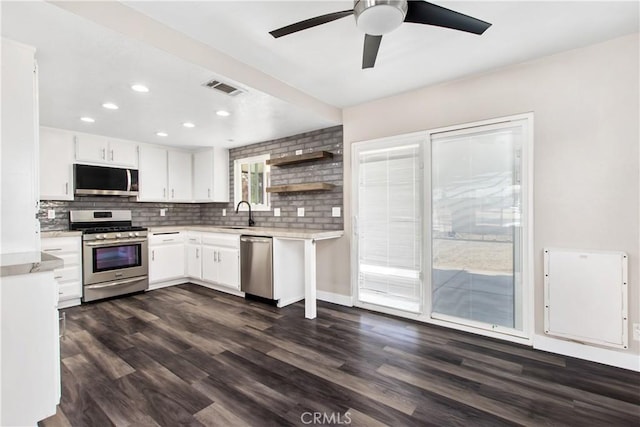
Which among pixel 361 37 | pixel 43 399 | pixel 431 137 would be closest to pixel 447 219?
pixel 431 137


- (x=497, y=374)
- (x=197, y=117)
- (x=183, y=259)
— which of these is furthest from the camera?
(x=183, y=259)

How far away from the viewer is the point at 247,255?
384 centimetres

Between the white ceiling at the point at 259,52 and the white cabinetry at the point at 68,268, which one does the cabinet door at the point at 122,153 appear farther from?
the white cabinetry at the point at 68,268

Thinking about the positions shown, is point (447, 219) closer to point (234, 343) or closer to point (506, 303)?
point (506, 303)

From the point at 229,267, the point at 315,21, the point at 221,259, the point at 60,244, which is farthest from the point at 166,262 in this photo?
the point at 315,21

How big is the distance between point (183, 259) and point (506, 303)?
431 centimetres

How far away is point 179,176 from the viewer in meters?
5.05

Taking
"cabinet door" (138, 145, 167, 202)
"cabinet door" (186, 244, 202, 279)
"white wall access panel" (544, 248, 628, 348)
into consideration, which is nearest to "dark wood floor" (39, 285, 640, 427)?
"white wall access panel" (544, 248, 628, 348)

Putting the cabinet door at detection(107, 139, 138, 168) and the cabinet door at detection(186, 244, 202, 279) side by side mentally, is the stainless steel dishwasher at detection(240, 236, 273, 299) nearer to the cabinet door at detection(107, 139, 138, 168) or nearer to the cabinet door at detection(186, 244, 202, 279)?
the cabinet door at detection(186, 244, 202, 279)

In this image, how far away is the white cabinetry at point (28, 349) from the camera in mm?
1424

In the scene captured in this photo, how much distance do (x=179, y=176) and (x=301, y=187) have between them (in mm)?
2473

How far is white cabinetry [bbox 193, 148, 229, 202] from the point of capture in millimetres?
4953

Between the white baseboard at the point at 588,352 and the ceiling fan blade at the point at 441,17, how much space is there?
2.46 m

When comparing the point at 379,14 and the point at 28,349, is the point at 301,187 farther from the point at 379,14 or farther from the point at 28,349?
the point at 28,349
